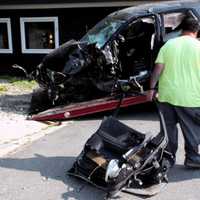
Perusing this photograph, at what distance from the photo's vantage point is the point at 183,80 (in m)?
5.62

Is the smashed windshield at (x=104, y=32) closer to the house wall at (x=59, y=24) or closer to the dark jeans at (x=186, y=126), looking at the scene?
the dark jeans at (x=186, y=126)

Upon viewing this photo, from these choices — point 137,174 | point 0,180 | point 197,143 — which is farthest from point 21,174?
point 197,143

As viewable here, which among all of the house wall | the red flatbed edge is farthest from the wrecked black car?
the house wall

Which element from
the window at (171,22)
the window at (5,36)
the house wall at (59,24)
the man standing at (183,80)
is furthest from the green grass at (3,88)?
the man standing at (183,80)

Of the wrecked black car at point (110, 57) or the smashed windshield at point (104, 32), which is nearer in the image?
the wrecked black car at point (110, 57)

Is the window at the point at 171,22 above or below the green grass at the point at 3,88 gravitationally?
above

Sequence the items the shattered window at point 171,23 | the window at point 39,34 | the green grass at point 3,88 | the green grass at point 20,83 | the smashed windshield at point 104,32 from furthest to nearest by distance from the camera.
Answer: the window at point 39,34, the green grass at point 20,83, the green grass at point 3,88, the smashed windshield at point 104,32, the shattered window at point 171,23

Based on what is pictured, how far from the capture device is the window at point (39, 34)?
13.8 metres

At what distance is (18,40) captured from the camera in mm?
14203

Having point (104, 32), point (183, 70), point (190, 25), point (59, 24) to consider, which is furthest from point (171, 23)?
point (59, 24)

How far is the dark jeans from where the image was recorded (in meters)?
5.72

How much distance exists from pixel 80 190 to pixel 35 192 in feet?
1.60

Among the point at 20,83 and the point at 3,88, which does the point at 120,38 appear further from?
the point at 20,83

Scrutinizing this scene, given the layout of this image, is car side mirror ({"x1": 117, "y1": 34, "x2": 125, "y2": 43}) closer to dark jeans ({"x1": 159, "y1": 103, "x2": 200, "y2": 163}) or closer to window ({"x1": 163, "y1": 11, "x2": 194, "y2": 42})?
window ({"x1": 163, "y1": 11, "x2": 194, "y2": 42})
